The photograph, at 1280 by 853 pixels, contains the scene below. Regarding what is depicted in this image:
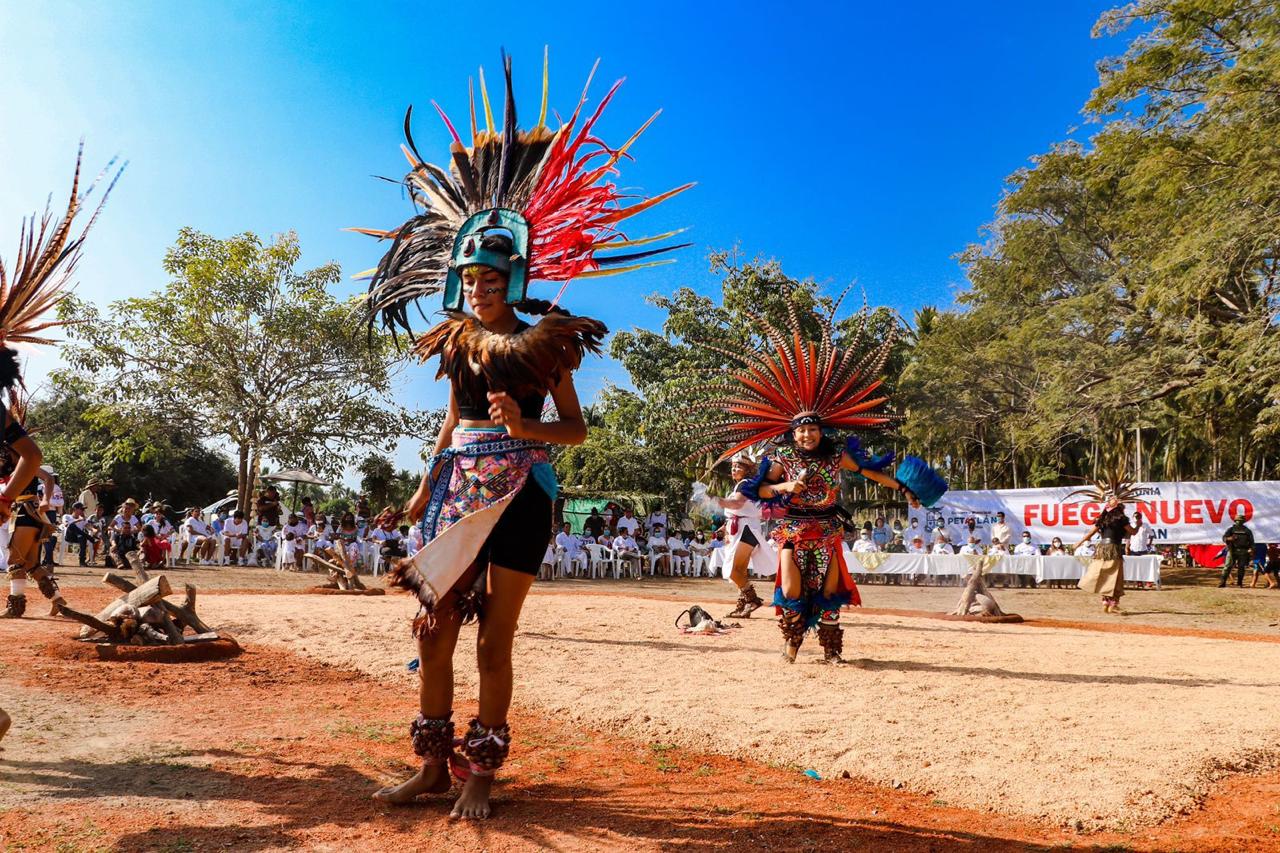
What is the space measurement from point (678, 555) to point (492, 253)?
22249mm

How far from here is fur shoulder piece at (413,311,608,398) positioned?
3.44 m

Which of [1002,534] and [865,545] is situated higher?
[1002,534]

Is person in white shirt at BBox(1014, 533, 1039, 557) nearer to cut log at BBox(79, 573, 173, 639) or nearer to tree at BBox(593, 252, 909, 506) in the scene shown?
tree at BBox(593, 252, 909, 506)

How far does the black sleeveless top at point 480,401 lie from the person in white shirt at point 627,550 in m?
20.3

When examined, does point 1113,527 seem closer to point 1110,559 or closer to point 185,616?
point 1110,559

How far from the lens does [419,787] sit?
3334 mm

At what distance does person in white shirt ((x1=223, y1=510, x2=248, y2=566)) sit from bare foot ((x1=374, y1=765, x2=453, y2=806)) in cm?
1950

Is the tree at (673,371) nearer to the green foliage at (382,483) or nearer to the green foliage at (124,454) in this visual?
the green foliage at (382,483)

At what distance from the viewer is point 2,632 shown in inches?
292

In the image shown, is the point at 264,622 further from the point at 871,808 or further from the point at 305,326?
the point at 305,326

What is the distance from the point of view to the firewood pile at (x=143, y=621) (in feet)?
22.2

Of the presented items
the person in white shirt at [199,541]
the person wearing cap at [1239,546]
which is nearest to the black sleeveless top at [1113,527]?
the person wearing cap at [1239,546]

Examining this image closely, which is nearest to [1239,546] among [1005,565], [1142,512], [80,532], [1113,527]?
[1142,512]

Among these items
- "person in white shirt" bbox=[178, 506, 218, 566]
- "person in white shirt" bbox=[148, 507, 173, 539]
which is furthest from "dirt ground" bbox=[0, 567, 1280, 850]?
"person in white shirt" bbox=[178, 506, 218, 566]
